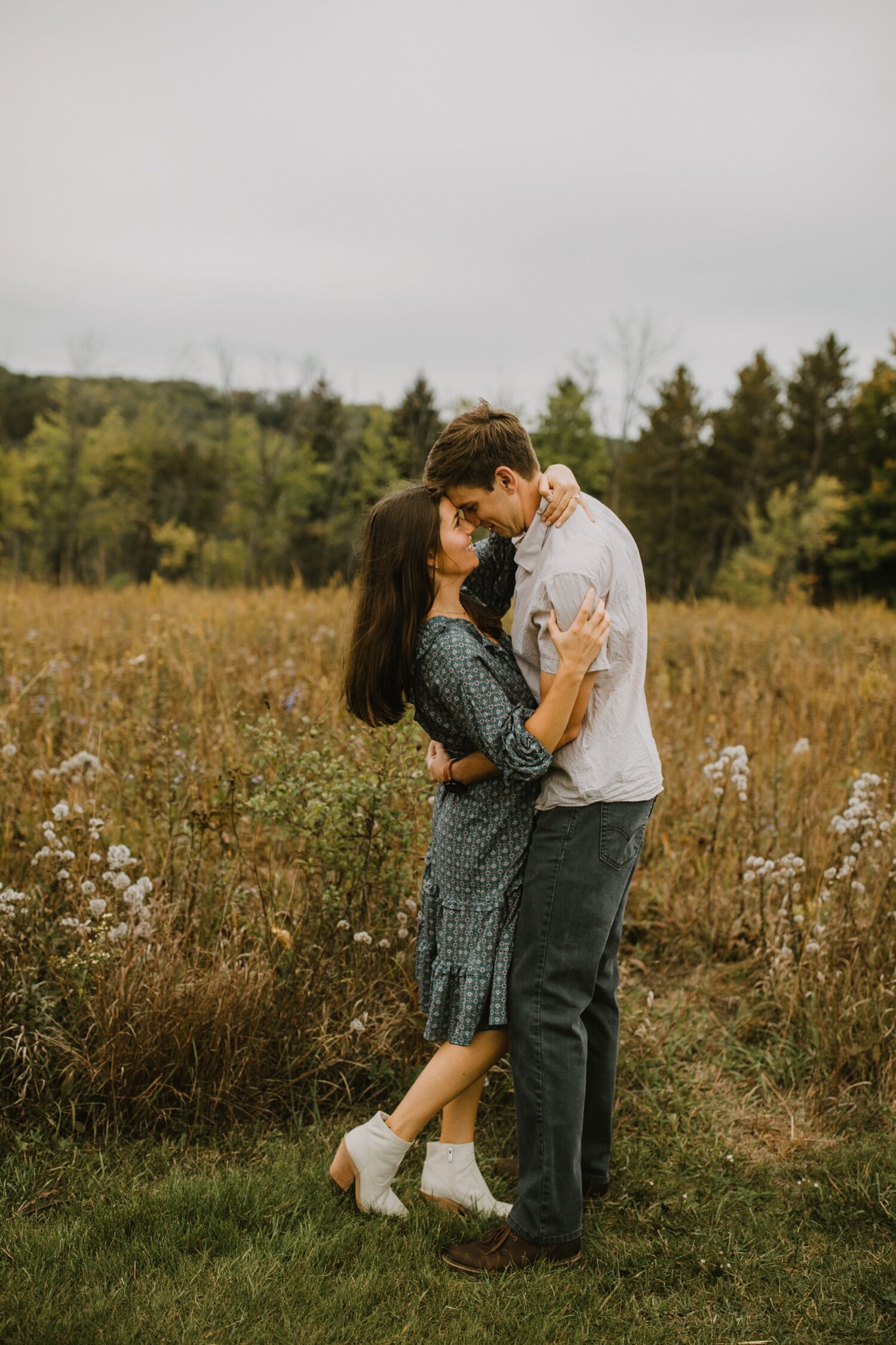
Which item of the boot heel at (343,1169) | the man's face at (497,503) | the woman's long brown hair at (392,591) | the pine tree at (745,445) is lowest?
the boot heel at (343,1169)

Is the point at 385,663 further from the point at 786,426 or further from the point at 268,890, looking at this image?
the point at 786,426

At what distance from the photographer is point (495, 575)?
2.62 meters

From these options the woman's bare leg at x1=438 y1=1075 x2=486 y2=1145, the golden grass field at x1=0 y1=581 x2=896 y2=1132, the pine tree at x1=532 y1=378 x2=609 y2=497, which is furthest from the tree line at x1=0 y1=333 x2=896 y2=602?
the woman's bare leg at x1=438 y1=1075 x2=486 y2=1145

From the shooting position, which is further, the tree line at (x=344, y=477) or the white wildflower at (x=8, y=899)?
the tree line at (x=344, y=477)

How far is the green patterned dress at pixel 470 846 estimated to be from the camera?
2205 mm

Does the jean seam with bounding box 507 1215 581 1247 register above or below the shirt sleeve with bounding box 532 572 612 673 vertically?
below

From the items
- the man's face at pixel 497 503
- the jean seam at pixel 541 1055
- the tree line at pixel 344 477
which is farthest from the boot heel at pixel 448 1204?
the tree line at pixel 344 477

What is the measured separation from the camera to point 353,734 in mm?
3455

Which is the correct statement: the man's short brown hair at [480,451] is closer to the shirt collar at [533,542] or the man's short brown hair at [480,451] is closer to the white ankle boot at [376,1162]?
the shirt collar at [533,542]

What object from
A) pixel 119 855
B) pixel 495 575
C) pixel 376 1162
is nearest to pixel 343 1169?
pixel 376 1162

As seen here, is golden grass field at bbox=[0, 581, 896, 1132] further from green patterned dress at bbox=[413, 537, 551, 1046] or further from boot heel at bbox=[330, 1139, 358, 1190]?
green patterned dress at bbox=[413, 537, 551, 1046]

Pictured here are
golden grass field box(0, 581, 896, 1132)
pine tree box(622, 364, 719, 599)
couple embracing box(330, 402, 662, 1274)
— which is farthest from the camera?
pine tree box(622, 364, 719, 599)

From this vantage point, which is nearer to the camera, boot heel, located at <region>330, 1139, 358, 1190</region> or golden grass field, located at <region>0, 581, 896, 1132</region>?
boot heel, located at <region>330, 1139, 358, 1190</region>

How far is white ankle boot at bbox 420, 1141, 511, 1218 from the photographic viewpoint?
243cm
